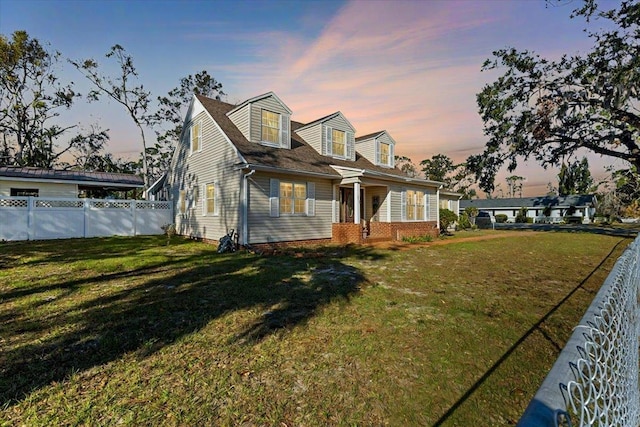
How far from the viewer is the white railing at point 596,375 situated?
0.84m

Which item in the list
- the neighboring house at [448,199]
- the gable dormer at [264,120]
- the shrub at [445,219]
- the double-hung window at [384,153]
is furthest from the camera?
the neighboring house at [448,199]

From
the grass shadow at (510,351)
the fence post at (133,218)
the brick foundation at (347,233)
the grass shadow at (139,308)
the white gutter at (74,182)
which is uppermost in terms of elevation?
the white gutter at (74,182)

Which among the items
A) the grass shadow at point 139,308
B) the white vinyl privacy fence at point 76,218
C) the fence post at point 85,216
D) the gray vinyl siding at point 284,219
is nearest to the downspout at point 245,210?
the gray vinyl siding at point 284,219

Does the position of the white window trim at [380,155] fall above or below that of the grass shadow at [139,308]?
above

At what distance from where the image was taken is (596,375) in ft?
5.72

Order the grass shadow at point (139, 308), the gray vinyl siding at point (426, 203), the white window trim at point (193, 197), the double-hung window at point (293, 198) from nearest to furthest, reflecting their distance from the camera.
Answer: the grass shadow at point (139, 308)
the double-hung window at point (293, 198)
the white window trim at point (193, 197)
the gray vinyl siding at point (426, 203)

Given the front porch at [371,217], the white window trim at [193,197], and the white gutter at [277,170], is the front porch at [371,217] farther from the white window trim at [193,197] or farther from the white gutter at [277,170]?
the white window trim at [193,197]

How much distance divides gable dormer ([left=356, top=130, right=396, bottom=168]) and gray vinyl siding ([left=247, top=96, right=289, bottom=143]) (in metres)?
7.16

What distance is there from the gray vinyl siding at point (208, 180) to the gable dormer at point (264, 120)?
1.18m

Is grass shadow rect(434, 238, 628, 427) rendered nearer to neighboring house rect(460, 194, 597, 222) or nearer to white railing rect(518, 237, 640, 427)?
→ white railing rect(518, 237, 640, 427)

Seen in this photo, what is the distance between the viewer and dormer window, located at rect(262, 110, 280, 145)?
14.2 m

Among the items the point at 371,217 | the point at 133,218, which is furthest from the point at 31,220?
the point at 371,217

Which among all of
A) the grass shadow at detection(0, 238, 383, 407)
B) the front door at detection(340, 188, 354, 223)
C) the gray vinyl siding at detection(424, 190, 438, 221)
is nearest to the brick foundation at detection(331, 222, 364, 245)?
the front door at detection(340, 188, 354, 223)

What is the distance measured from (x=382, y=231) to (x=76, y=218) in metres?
14.8
